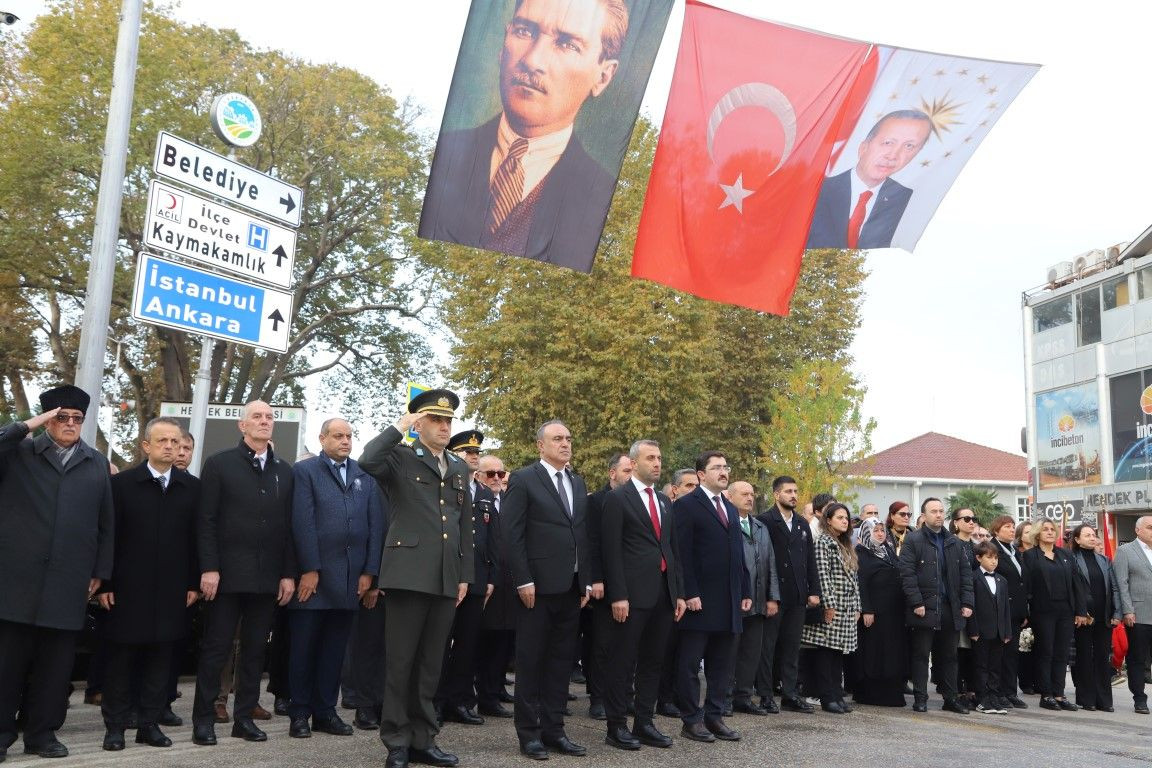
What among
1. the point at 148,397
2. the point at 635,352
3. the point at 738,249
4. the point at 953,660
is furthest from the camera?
the point at 148,397

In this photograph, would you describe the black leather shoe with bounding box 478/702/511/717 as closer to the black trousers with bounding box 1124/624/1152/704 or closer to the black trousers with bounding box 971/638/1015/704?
the black trousers with bounding box 971/638/1015/704

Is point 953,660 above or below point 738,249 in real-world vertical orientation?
below

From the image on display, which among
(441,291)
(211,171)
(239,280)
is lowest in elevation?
(239,280)

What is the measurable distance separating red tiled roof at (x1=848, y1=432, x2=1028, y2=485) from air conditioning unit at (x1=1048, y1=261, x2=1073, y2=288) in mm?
23551

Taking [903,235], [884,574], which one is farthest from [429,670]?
[903,235]

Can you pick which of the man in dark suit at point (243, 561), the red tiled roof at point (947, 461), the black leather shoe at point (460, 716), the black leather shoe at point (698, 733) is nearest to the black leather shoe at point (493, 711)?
the black leather shoe at point (460, 716)

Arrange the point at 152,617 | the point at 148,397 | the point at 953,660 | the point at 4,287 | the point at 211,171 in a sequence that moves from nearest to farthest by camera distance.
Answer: the point at 152,617
the point at 211,171
the point at 953,660
the point at 4,287
the point at 148,397

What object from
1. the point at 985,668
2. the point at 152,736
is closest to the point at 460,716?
the point at 152,736

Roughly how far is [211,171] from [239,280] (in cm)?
95

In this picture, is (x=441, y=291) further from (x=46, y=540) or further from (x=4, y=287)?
(x=46, y=540)

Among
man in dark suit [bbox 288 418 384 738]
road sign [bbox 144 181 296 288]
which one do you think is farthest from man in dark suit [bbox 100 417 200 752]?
road sign [bbox 144 181 296 288]

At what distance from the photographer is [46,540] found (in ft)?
20.9

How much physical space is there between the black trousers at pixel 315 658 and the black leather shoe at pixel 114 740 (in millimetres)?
1077

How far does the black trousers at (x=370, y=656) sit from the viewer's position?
7906 millimetres
